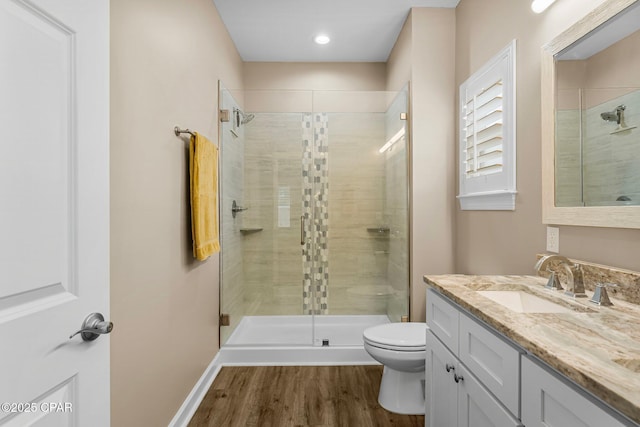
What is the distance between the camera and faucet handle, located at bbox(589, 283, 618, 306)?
1.22 meters

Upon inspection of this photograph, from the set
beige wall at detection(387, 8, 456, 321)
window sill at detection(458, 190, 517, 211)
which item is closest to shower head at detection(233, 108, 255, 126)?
beige wall at detection(387, 8, 456, 321)

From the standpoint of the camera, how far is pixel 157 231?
1.67m

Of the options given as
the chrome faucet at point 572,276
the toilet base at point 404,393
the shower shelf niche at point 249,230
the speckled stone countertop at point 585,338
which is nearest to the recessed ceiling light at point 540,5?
the chrome faucet at point 572,276

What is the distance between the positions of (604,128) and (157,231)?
1.91m

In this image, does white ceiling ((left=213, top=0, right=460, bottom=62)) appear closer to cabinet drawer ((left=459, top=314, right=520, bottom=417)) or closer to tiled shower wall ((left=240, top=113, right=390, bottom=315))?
tiled shower wall ((left=240, top=113, right=390, bottom=315))

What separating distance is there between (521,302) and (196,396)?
1924mm

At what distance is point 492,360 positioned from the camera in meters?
1.08

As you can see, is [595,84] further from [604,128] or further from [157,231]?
[157,231]
